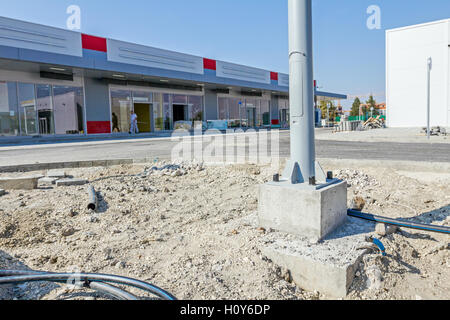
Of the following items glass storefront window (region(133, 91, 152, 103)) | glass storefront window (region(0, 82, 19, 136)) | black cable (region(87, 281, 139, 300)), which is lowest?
black cable (region(87, 281, 139, 300))

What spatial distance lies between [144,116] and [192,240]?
24671 mm

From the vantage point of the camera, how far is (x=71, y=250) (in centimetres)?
317

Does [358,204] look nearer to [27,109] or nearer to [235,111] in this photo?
[27,109]

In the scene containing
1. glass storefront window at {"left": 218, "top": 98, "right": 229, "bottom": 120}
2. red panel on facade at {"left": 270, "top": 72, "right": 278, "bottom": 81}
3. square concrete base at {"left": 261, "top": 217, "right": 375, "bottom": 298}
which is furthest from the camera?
red panel on facade at {"left": 270, "top": 72, "right": 278, "bottom": 81}

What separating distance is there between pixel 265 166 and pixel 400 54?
94.0ft

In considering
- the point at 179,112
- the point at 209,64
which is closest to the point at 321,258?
the point at 179,112

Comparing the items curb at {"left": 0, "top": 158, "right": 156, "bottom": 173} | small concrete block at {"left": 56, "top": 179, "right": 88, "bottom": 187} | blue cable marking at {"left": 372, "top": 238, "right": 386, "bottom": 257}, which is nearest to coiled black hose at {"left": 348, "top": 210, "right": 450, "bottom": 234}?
blue cable marking at {"left": 372, "top": 238, "right": 386, "bottom": 257}

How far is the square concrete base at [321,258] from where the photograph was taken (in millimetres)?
2426

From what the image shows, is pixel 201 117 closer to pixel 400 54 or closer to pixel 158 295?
pixel 400 54

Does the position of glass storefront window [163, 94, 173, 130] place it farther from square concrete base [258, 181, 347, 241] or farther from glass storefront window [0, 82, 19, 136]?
square concrete base [258, 181, 347, 241]

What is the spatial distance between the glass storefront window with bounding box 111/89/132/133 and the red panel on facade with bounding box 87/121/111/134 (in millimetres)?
556

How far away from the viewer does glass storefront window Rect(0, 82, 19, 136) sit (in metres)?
17.5

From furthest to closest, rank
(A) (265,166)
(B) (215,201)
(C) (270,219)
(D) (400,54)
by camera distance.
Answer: (D) (400,54)
(A) (265,166)
(B) (215,201)
(C) (270,219)

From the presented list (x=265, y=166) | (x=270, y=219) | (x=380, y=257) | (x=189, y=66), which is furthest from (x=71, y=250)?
(x=189, y=66)
